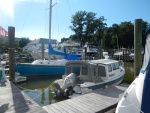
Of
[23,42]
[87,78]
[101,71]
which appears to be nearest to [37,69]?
[87,78]

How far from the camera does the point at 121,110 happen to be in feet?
17.6

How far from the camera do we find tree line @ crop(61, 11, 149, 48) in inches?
2115

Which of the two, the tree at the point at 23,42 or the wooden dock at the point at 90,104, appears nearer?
the wooden dock at the point at 90,104

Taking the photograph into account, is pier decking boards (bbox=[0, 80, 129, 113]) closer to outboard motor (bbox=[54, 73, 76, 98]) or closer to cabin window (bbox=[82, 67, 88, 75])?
outboard motor (bbox=[54, 73, 76, 98])

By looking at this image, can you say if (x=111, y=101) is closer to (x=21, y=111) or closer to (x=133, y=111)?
(x=133, y=111)

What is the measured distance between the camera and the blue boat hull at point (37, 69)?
18.6 m

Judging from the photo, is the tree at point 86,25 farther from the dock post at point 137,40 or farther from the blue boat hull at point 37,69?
the dock post at point 137,40

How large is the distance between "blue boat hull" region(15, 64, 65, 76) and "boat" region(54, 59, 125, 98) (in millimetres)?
7678

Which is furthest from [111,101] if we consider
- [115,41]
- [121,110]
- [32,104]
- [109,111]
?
[115,41]

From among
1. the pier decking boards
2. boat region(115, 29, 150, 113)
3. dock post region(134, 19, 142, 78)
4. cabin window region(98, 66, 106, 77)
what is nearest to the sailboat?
cabin window region(98, 66, 106, 77)

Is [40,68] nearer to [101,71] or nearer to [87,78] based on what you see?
[87,78]

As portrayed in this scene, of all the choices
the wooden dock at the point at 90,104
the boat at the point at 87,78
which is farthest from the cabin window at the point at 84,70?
the wooden dock at the point at 90,104

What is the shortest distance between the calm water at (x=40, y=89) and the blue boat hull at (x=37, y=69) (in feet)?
1.81

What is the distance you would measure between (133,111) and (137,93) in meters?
0.53
